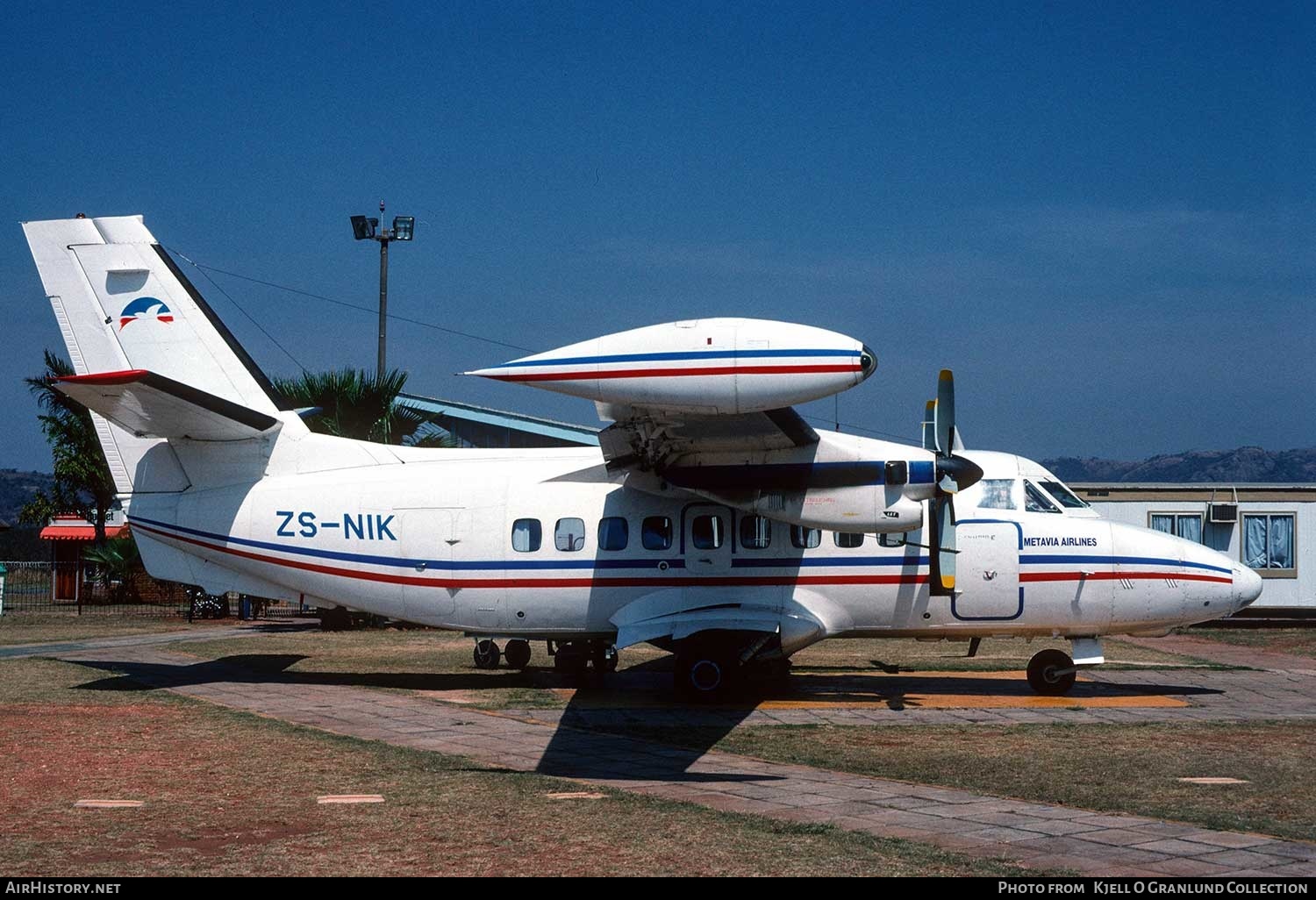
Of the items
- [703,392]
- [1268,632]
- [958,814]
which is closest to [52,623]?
[703,392]

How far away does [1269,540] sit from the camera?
29.9m

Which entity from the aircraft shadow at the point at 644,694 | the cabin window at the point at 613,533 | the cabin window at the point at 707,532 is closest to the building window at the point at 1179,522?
the aircraft shadow at the point at 644,694

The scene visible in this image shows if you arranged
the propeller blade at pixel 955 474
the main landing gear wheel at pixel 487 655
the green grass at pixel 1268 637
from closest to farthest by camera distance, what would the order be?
the propeller blade at pixel 955 474, the main landing gear wheel at pixel 487 655, the green grass at pixel 1268 637

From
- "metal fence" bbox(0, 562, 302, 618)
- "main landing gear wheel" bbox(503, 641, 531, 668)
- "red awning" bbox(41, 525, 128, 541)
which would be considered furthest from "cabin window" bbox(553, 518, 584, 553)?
"red awning" bbox(41, 525, 128, 541)

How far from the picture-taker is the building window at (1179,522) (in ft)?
99.1

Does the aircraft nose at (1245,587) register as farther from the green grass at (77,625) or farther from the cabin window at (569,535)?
the green grass at (77,625)

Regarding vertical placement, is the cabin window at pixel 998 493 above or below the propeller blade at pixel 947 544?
above

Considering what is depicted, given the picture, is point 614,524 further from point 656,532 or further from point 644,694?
point 644,694

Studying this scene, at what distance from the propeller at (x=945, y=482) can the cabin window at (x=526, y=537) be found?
562 cm

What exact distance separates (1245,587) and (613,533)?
29.8 ft

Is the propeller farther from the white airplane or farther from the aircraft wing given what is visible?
the aircraft wing

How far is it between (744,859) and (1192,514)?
84.5 ft

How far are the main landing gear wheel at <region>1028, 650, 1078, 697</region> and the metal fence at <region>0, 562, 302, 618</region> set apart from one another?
22279 mm

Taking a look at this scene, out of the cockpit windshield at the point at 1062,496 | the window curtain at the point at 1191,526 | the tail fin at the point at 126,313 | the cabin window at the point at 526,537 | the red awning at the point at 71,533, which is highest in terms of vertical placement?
the tail fin at the point at 126,313
